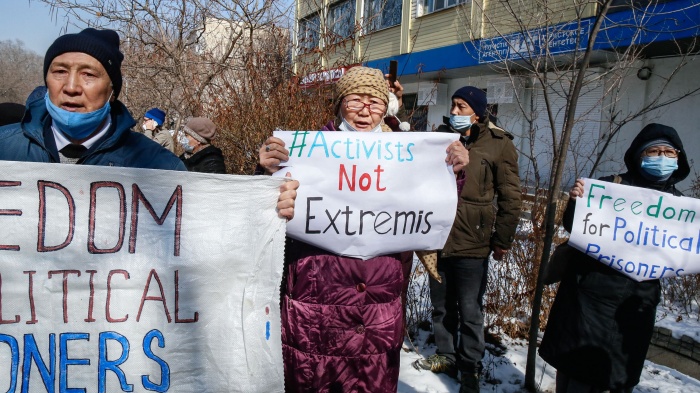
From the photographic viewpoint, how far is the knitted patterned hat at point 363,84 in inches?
89.5

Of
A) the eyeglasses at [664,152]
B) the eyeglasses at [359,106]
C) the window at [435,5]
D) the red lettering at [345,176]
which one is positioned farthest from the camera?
the window at [435,5]

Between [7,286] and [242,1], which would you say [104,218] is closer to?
[7,286]

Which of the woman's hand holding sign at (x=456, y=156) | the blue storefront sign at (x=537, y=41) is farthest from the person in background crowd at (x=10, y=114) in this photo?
the blue storefront sign at (x=537, y=41)

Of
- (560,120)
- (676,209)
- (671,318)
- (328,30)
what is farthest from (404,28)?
(676,209)

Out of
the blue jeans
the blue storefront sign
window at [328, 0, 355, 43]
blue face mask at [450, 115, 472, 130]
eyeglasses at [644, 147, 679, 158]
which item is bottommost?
the blue jeans

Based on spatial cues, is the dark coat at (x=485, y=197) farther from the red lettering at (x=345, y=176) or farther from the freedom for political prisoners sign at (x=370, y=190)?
the red lettering at (x=345, y=176)

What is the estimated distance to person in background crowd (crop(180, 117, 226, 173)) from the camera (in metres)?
4.57

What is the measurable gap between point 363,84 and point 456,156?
534 mm

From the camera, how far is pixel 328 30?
565 cm

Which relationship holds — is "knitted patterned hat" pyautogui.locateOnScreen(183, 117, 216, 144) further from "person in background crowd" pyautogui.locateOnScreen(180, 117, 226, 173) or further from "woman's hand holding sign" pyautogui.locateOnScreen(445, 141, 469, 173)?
"woman's hand holding sign" pyautogui.locateOnScreen(445, 141, 469, 173)

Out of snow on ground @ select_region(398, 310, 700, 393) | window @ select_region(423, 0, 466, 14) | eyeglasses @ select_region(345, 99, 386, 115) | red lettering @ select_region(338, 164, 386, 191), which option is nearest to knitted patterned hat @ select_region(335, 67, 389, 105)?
eyeglasses @ select_region(345, 99, 386, 115)

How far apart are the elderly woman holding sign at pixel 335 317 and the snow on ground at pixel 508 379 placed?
4.51 ft

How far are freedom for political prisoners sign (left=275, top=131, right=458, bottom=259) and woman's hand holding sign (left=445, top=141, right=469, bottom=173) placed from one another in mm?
24

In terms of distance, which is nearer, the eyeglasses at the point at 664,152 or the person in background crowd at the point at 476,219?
the eyeglasses at the point at 664,152
